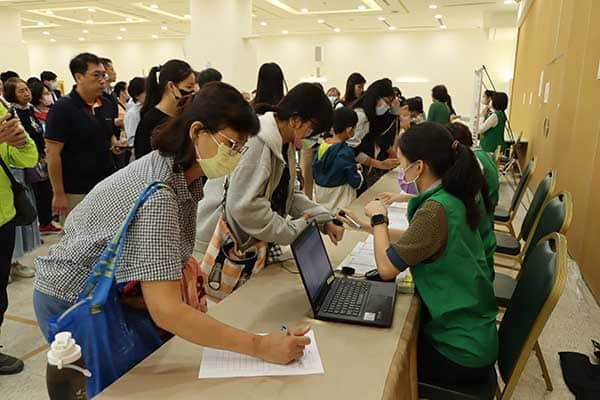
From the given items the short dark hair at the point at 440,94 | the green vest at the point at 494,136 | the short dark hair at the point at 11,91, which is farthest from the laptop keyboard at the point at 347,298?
the green vest at the point at 494,136

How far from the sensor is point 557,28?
500 centimetres

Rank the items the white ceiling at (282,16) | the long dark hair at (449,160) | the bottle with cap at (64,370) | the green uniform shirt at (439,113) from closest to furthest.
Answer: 1. the bottle with cap at (64,370)
2. the long dark hair at (449,160)
3. the green uniform shirt at (439,113)
4. the white ceiling at (282,16)

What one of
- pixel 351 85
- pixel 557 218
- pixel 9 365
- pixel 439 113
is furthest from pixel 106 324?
pixel 439 113

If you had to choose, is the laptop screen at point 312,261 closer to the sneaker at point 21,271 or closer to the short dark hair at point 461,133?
the short dark hair at point 461,133

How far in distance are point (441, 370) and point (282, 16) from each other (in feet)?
35.3

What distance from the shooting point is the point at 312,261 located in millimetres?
1462

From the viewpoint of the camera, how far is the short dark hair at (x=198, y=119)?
3.50ft

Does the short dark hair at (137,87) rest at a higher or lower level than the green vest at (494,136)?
higher

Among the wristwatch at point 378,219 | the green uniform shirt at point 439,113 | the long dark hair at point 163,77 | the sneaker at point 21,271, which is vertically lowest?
the sneaker at point 21,271

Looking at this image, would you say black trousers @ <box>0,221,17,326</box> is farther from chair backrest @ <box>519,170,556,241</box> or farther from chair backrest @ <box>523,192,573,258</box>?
chair backrest @ <box>519,170,556,241</box>

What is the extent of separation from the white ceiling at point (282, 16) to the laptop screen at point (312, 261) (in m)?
8.47

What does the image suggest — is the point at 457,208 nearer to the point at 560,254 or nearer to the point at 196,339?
the point at 560,254

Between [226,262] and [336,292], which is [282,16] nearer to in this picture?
[226,262]

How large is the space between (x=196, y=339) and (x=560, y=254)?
1.00m
